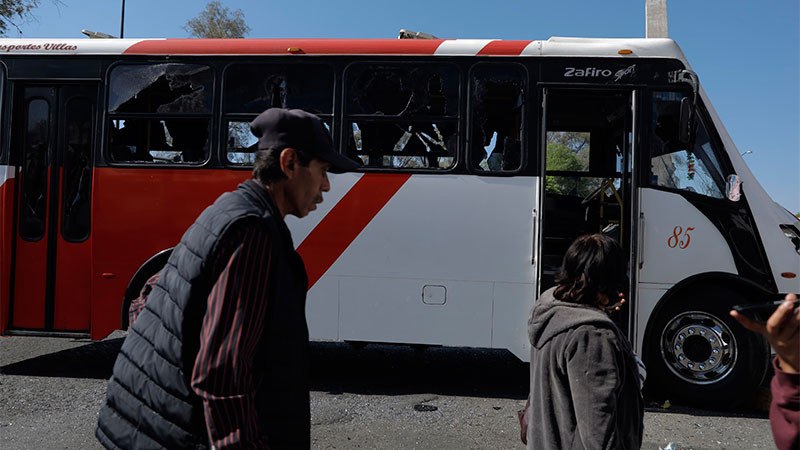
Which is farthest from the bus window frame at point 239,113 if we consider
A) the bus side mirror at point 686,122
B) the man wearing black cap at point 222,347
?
the man wearing black cap at point 222,347

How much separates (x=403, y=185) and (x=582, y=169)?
2.40 m

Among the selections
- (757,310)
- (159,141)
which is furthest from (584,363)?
(159,141)

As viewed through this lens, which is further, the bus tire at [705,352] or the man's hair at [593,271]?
the bus tire at [705,352]

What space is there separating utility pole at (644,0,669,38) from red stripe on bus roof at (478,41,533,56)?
1.31m

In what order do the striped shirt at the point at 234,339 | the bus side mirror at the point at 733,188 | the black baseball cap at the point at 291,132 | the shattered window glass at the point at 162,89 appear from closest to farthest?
the striped shirt at the point at 234,339, the black baseball cap at the point at 291,132, the bus side mirror at the point at 733,188, the shattered window glass at the point at 162,89

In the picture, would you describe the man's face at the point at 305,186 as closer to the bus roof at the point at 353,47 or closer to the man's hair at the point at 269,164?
the man's hair at the point at 269,164

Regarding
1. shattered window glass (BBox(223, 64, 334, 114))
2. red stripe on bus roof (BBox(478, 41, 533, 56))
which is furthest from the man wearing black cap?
red stripe on bus roof (BBox(478, 41, 533, 56))

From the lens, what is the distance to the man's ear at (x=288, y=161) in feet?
5.66

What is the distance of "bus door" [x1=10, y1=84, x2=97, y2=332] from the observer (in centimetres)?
617

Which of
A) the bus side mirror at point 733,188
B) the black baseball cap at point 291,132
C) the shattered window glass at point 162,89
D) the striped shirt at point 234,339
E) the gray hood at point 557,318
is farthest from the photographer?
the shattered window glass at point 162,89

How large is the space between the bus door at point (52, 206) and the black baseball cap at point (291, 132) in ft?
17.3

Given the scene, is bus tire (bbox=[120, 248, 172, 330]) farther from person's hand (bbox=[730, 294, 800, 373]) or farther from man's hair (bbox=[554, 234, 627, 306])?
person's hand (bbox=[730, 294, 800, 373])

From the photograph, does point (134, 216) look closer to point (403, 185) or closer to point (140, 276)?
point (140, 276)

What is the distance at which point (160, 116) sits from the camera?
6094 millimetres
